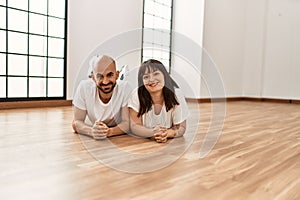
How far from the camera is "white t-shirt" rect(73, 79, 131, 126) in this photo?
152cm

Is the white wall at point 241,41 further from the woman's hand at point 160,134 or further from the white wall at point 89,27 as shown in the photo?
the woman's hand at point 160,134

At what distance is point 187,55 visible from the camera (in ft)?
15.3

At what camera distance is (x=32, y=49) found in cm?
290

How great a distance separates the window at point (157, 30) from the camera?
4133 millimetres

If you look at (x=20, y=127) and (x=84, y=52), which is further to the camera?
(x=84, y=52)

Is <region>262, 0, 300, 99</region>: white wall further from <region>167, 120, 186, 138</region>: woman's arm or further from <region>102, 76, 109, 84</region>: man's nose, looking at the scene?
<region>102, 76, 109, 84</region>: man's nose

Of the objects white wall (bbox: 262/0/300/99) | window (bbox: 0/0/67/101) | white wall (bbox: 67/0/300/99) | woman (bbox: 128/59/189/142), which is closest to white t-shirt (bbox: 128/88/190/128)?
woman (bbox: 128/59/189/142)

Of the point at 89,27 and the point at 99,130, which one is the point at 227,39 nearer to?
the point at 89,27

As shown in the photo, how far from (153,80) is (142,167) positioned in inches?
21.8

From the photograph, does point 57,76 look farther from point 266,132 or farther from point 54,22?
point 266,132

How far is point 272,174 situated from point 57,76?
2587mm

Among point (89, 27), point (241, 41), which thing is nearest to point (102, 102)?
point (89, 27)

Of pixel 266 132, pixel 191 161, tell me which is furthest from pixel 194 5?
pixel 191 161

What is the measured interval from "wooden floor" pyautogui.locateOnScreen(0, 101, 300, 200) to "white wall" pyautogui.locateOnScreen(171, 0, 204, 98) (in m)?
2.87
